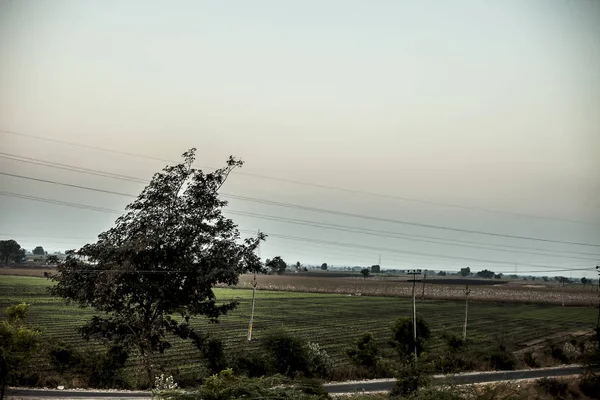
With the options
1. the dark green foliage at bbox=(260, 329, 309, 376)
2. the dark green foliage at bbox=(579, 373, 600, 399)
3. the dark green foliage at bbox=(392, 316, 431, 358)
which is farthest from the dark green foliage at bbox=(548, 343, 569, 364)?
the dark green foliage at bbox=(260, 329, 309, 376)

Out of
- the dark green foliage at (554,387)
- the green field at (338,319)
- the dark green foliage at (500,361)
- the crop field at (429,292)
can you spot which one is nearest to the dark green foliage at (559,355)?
the green field at (338,319)

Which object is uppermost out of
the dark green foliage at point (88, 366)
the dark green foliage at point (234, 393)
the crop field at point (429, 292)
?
the crop field at point (429, 292)

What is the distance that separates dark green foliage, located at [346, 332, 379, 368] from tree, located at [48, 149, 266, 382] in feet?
Result: 44.8

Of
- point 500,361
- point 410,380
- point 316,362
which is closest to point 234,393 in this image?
point 410,380

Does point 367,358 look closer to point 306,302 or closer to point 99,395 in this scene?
point 99,395

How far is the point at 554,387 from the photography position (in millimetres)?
41531

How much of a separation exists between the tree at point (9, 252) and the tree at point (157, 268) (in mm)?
155471

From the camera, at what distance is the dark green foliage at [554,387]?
134 feet

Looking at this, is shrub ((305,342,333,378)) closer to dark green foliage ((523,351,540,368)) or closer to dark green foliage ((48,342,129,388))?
dark green foliage ((48,342,129,388))

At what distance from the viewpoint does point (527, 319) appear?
10050 cm

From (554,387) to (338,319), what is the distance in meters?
51.4

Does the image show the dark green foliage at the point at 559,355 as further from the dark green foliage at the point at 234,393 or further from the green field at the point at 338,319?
the dark green foliage at the point at 234,393

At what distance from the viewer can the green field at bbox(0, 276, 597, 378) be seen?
6425 cm

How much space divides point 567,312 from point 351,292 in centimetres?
5753
